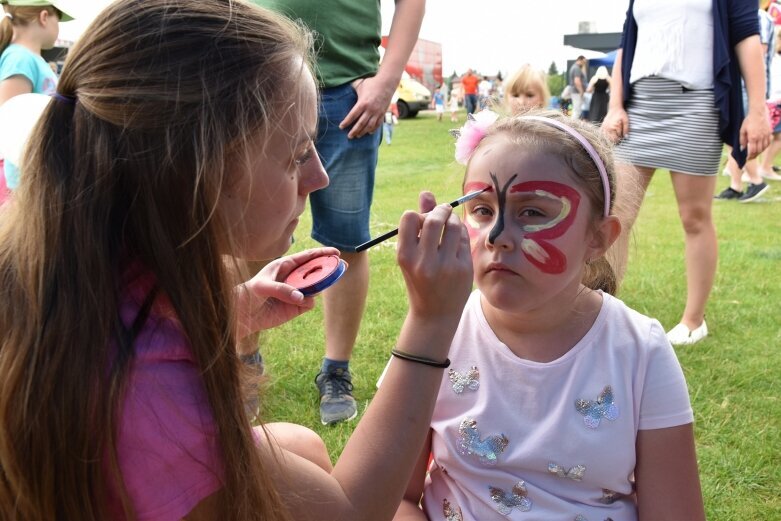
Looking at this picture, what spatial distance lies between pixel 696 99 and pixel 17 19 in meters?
3.34

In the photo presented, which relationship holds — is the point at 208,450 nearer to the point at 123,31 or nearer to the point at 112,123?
the point at 112,123

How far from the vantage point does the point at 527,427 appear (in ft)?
Answer: 4.78

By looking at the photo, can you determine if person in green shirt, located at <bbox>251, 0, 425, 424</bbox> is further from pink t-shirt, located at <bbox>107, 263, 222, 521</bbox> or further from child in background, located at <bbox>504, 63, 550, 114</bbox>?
child in background, located at <bbox>504, 63, 550, 114</bbox>

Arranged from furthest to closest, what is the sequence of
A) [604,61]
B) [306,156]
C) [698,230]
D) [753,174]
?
[604,61] → [753,174] → [698,230] → [306,156]

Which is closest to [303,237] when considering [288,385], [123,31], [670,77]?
[288,385]

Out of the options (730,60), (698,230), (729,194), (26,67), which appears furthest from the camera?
(729,194)

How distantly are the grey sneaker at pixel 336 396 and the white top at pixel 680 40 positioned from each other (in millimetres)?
1836

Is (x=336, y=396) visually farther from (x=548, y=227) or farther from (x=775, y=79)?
(x=775, y=79)

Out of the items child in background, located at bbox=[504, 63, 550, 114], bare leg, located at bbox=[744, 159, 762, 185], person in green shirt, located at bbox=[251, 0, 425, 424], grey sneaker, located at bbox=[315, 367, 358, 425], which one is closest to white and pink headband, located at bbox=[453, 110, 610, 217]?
person in green shirt, located at bbox=[251, 0, 425, 424]

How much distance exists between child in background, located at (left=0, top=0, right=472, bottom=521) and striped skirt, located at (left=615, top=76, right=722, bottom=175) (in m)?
2.15

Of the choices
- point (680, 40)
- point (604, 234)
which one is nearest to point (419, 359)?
point (604, 234)

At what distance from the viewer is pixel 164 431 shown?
0.98 meters

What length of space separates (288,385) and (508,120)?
1694 millimetres

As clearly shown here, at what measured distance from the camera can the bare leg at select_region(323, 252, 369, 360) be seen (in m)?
2.63
